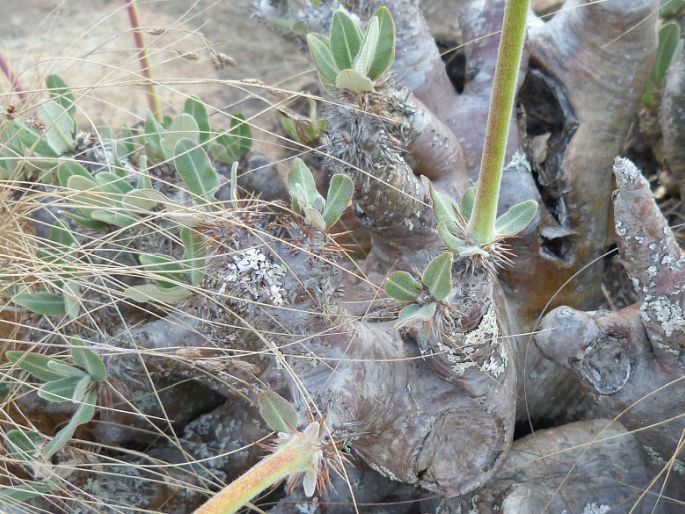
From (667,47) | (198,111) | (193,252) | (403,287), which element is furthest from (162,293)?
(667,47)

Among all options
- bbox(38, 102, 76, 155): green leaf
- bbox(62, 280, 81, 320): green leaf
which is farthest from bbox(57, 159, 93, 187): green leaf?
bbox(62, 280, 81, 320): green leaf

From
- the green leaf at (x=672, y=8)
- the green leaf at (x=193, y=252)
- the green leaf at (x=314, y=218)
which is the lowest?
the green leaf at (x=672, y=8)

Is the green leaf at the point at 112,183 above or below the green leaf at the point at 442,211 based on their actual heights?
above

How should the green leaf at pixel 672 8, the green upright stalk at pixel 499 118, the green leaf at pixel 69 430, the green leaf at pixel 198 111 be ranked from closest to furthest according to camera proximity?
the green upright stalk at pixel 499 118 < the green leaf at pixel 69 430 < the green leaf at pixel 198 111 < the green leaf at pixel 672 8

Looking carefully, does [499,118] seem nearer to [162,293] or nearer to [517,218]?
[517,218]

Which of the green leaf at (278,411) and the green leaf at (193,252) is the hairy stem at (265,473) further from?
the green leaf at (193,252)

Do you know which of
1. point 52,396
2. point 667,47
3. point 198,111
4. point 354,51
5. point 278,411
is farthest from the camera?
point 667,47

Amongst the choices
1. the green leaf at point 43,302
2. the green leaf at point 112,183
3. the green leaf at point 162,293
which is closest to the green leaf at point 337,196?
the green leaf at point 162,293
